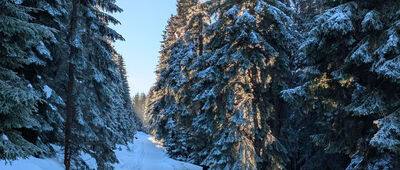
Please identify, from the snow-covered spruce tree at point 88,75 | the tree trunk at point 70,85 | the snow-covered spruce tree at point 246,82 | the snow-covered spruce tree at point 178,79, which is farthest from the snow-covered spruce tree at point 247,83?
the tree trunk at point 70,85

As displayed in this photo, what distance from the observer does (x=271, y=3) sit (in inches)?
508

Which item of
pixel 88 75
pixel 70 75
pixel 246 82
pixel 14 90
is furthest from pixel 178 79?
pixel 14 90

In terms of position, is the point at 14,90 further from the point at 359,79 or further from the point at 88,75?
the point at 359,79

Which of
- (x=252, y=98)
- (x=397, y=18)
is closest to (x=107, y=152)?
(x=252, y=98)

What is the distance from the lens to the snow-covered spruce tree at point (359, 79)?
23.0ft

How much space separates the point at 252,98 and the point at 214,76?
2.27 m

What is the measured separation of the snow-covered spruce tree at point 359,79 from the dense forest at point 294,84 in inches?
1.1

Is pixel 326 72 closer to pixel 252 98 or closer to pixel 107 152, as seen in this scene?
pixel 252 98

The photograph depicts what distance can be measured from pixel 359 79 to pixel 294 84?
7030 millimetres

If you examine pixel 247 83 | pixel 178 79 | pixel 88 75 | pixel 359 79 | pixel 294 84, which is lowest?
pixel 359 79

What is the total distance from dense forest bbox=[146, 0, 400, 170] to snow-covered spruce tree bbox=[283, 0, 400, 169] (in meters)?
0.03

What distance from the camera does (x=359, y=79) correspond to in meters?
8.60

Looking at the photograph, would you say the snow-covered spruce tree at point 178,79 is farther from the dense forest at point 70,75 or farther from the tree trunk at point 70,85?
the tree trunk at point 70,85

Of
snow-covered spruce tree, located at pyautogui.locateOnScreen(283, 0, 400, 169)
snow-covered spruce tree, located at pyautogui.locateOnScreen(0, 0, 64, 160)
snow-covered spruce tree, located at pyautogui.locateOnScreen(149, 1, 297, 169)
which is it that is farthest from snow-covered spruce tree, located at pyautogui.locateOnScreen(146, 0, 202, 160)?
snow-covered spruce tree, located at pyautogui.locateOnScreen(0, 0, 64, 160)
